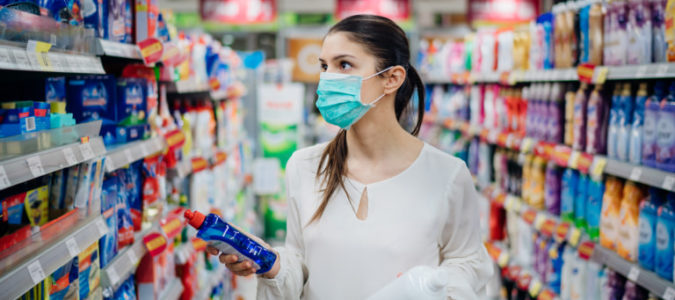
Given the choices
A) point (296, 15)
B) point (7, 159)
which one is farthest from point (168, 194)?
point (296, 15)

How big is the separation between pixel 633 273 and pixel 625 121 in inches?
28.3

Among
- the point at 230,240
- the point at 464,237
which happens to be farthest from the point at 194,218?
the point at 464,237

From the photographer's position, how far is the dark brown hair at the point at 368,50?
177 centimetres

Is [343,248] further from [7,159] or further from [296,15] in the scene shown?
[296,15]

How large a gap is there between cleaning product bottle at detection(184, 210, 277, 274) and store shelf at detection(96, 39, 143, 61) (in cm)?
73

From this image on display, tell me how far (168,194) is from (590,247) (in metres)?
2.23

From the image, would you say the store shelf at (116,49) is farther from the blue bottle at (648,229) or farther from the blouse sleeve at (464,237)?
the blue bottle at (648,229)

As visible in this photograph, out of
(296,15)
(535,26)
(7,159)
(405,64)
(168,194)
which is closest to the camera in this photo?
(7,159)

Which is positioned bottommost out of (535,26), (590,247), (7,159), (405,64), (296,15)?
(590,247)

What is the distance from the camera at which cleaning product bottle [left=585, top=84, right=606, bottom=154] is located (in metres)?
3.08

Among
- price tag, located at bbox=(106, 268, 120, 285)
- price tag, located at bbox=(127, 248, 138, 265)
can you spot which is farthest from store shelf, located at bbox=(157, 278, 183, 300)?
price tag, located at bbox=(106, 268, 120, 285)

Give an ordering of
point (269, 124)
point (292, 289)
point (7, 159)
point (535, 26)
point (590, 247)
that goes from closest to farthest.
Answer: point (7, 159), point (292, 289), point (590, 247), point (535, 26), point (269, 124)

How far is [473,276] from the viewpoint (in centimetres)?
180

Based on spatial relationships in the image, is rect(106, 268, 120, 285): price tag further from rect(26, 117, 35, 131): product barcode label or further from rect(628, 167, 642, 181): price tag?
rect(628, 167, 642, 181): price tag
